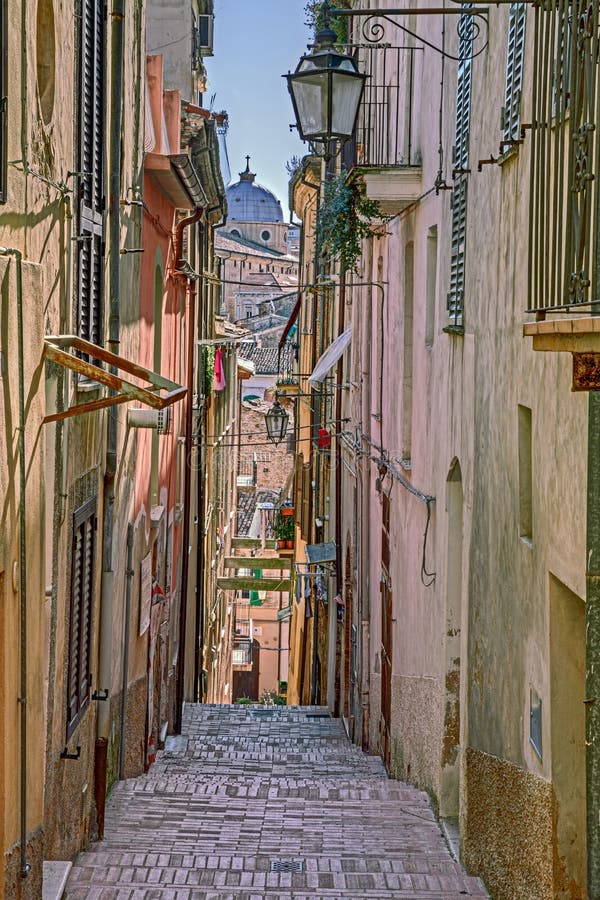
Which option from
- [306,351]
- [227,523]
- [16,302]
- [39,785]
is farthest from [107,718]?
[227,523]

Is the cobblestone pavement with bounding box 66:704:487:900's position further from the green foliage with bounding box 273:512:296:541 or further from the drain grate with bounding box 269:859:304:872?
the green foliage with bounding box 273:512:296:541

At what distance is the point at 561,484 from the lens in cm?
608

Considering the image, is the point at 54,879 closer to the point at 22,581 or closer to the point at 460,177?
the point at 22,581

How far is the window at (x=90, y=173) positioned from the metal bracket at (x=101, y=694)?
2873mm

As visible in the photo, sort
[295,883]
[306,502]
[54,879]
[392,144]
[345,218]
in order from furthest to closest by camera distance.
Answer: [306,502]
[392,144]
[345,218]
[295,883]
[54,879]

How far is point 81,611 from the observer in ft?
31.9

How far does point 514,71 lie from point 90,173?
3.24m

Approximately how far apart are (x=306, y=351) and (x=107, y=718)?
2290 centimetres

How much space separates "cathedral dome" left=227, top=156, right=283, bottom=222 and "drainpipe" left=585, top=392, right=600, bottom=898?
96185 millimetres

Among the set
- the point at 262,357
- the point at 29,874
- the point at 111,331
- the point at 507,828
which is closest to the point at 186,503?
the point at 111,331

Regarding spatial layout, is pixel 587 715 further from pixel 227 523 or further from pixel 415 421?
pixel 227 523

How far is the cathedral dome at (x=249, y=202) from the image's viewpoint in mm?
100250

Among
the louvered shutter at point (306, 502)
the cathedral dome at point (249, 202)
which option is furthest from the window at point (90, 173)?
the cathedral dome at point (249, 202)

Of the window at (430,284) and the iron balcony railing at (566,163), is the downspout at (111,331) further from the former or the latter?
the iron balcony railing at (566,163)
